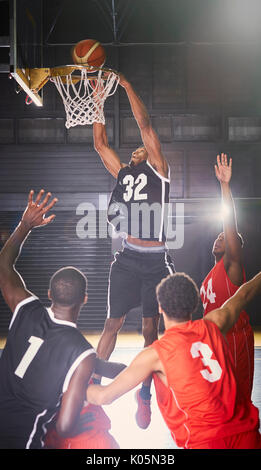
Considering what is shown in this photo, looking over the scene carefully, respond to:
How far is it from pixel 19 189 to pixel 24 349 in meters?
7.51

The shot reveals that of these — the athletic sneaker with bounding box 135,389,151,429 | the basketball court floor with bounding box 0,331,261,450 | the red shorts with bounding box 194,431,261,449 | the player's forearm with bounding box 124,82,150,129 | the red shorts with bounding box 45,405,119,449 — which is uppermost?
the player's forearm with bounding box 124,82,150,129

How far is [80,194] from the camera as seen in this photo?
10141 millimetres

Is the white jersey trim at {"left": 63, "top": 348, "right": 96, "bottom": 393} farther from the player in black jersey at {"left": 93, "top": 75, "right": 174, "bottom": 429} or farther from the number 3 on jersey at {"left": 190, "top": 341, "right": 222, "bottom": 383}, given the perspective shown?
the player in black jersey at {"left": 93, "top": 75, "right": 174, "bottom": 429}

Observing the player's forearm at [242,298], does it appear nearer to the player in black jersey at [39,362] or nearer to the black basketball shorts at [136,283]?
the player in black jersey at [39,362]

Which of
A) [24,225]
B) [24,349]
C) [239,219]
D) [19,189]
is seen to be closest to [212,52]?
[239,219]

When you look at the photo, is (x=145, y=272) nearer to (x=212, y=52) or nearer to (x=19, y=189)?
(x=19, y=189)

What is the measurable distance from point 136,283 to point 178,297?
2047 mm

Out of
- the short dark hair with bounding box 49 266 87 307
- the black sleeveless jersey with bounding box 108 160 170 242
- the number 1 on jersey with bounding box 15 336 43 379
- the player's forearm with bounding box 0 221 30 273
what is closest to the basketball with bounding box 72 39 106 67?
the black sleeveless jersey with bounding box 108 160 170 242

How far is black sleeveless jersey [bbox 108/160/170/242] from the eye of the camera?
5328mm

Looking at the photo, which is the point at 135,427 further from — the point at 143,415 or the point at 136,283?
the point at 136,283

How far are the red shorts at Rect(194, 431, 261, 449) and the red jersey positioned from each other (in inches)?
1.1

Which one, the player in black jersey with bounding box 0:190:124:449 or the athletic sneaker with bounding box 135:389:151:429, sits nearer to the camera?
the player in black jersey with bounding box 0:190:124:449

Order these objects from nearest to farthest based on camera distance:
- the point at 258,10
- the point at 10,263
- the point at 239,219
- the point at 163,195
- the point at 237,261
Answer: the point at 10,263 → the point at 237,261 → the point at 163,195 → the point at 258,10 → the point at 239,219

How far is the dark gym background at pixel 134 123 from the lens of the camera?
10.0 metres
